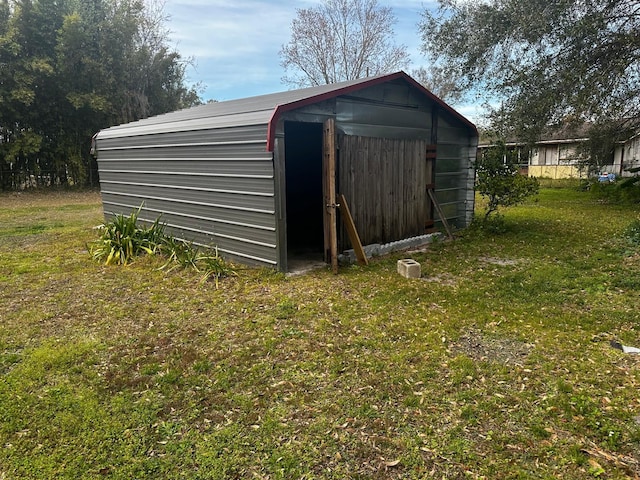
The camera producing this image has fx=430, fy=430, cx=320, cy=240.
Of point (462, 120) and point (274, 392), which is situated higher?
point (462, 120)

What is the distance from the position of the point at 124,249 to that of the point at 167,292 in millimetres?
1963

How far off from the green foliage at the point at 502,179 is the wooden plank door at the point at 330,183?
3.74 metres

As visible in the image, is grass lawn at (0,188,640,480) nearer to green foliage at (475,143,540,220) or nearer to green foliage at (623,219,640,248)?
green foliage at (623,219,640,248)

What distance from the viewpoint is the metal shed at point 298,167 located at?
5.40 m

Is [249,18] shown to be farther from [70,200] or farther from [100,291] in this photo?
[70,200]

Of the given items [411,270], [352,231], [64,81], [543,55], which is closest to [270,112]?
[352,231]

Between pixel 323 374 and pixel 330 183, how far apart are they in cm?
290

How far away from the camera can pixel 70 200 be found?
15.1 m

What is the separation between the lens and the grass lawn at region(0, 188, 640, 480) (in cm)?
226

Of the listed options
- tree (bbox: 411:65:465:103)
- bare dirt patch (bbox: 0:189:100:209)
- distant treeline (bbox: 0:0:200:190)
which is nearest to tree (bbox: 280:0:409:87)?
tree (bbox: 411:65:465:103)

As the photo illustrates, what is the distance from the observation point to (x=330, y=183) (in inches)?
215

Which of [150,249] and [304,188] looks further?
[304,188]

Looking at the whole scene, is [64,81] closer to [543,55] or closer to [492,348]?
[543,55]

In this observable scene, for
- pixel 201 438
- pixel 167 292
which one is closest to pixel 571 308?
pixel 201 438
